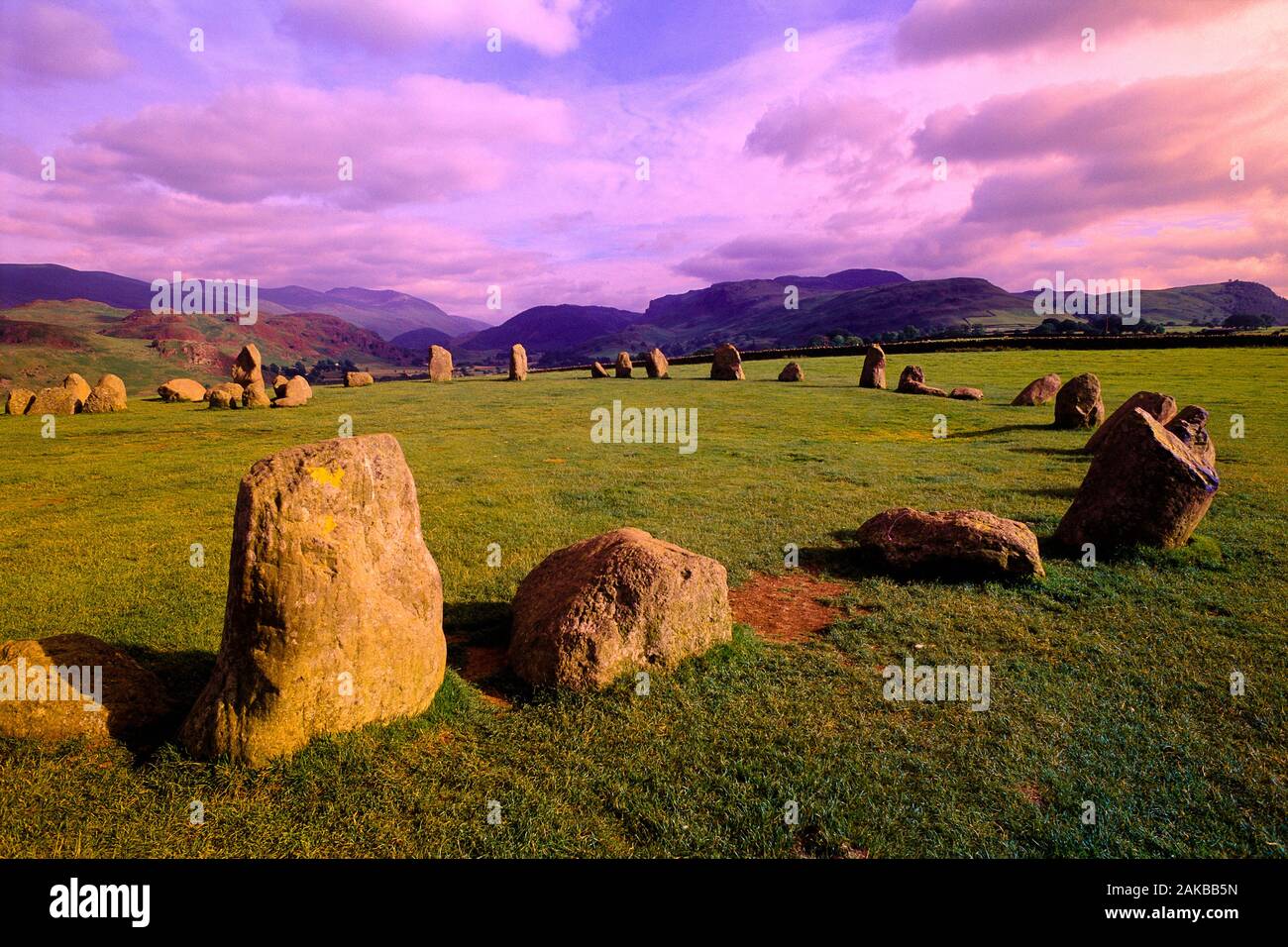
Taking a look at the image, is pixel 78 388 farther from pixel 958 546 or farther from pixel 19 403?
pixel 958 546

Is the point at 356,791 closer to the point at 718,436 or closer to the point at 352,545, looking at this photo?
the point at 352,545

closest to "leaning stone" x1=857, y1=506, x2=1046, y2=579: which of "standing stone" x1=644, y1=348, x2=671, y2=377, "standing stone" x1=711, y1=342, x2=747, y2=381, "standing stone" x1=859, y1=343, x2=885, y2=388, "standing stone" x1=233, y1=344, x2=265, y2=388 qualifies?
"standing stone" x1=859, y1=343, x2=885, y2=388

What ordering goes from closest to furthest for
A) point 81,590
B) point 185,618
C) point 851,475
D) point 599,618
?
1. point 599,618
2. point 185,618
3. point 81,590
4. point 851,475

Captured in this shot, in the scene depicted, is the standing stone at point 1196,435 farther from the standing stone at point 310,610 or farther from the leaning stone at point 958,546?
the standing stone at point 310,610

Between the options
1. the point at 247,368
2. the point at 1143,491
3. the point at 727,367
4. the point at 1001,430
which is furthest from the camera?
the point at 727,367

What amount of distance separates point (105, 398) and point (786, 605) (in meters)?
39.0

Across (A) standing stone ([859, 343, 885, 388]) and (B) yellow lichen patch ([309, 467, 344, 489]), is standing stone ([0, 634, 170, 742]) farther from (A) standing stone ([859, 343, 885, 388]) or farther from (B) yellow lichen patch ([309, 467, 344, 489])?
(A) standing stone ([859, 343, 885, 388])

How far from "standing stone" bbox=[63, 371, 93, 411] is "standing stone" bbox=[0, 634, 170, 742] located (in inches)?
1422

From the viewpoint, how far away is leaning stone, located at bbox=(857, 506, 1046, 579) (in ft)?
33.3

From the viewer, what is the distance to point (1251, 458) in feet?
62.6

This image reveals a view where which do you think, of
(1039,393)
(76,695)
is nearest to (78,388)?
(76,695)

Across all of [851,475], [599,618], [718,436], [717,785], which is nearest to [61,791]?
[599,618]

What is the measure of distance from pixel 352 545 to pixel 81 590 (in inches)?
287

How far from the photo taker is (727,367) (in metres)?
47.0
